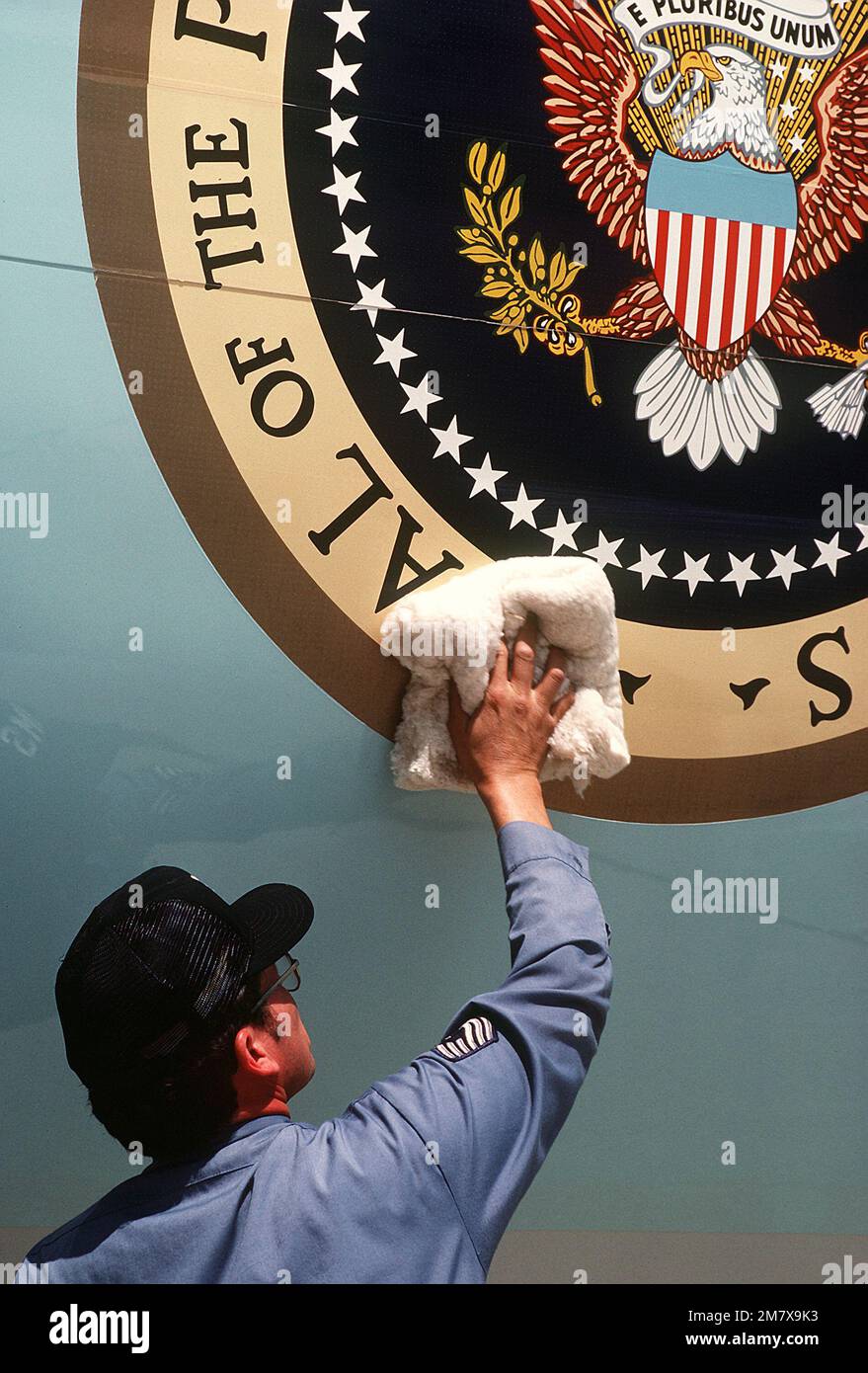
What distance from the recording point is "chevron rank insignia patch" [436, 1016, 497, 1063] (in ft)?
4.00

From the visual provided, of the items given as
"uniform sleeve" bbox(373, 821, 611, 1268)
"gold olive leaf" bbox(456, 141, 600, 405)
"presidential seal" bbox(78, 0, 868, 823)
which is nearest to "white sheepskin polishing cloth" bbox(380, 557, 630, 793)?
"presidential seal" bbox(78, 0, 868, 823)

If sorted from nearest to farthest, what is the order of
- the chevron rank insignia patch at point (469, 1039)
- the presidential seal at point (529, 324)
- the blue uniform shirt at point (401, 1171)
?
the blue uniform shirt at point (401, 1171)
the chevron rank insignia patch at point (469, 1039)
the presidential seal at point (529, 324)

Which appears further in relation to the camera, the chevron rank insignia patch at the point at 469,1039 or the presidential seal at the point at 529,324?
the presidential seal at the point at 529,324

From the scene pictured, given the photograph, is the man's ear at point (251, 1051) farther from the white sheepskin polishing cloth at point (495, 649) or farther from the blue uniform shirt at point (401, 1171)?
the white sheepskin polishing cloth at point (495, 649)

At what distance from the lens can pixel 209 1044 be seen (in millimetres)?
1172

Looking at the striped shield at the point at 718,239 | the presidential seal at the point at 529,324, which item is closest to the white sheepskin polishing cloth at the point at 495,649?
the presidential seal at the point at 529,324

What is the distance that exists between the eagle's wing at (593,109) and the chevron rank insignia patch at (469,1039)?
3.08 ft

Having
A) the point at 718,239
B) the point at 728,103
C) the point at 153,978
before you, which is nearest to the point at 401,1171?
the point at 153,978

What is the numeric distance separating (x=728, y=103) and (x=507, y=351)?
42 cm

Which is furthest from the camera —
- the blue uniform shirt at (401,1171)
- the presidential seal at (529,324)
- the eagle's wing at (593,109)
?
the eagle's wing at (593,109)

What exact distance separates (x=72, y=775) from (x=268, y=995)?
1.04ft

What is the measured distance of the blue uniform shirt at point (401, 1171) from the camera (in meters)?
1.12
